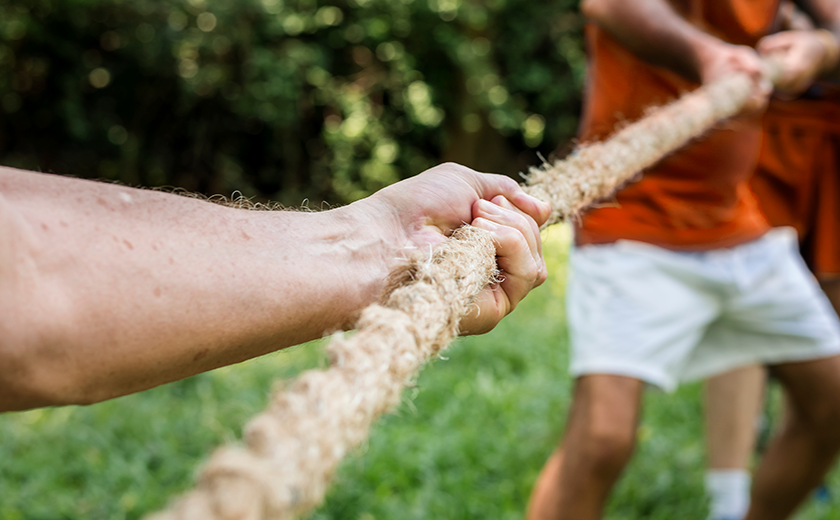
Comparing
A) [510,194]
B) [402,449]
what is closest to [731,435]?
[402,449]

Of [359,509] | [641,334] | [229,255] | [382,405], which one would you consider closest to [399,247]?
[229,255]

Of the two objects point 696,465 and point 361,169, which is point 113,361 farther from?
point 361,169

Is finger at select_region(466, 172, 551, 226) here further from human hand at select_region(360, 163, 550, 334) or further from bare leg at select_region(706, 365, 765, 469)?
bare leg at select_region(706, 365, 765, 469)

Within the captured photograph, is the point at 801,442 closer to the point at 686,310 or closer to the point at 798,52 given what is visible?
the point at 686,310

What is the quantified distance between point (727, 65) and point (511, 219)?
112 centimetres

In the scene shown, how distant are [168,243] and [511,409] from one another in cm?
263

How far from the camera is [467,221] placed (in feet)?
3.53

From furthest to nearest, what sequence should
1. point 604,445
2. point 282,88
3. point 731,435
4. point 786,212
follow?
point 282,88, point 786,212, point 731,435, point 604,445

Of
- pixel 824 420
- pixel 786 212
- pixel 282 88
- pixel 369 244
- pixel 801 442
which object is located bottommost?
pixel 282 88

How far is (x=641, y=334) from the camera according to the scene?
6.20 feet

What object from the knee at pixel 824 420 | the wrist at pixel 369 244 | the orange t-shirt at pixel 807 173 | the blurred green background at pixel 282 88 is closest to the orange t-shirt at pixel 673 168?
the knee at pixel 824 420

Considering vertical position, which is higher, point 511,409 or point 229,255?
point 229,255

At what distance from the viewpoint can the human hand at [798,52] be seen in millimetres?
2084

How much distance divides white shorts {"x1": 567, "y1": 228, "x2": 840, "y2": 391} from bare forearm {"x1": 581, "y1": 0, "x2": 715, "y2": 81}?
50 centimetres
